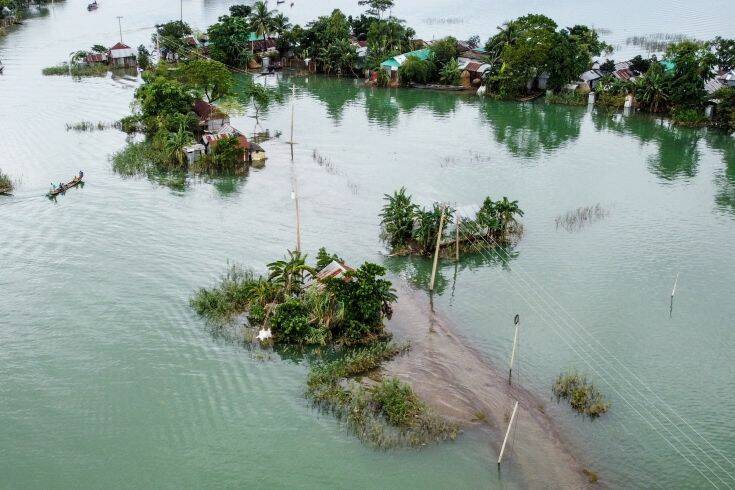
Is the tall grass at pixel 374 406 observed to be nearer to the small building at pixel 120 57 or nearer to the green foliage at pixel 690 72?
the green foliage at pixel 690 72

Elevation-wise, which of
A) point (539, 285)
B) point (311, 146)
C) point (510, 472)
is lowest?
point (510, 472)

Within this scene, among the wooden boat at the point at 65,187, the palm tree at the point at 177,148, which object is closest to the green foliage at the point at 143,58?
the palm tree at the point at 177,148

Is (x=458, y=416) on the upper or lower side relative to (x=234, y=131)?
lower

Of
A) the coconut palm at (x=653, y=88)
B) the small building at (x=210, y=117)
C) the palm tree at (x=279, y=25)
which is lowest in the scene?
the small building at (x=210, y=117)

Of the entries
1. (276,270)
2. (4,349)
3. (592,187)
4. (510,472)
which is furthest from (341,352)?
(592,187)

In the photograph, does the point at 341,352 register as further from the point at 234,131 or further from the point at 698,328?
the point at 234,131

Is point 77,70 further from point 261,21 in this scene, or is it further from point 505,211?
point 505,211

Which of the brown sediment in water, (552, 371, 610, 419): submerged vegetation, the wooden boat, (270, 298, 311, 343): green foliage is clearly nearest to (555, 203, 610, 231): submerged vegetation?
the brown sediment in water
